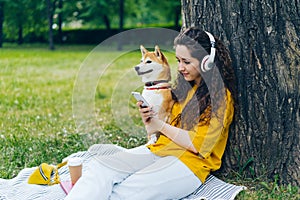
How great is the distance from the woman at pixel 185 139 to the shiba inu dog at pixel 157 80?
0.09 m

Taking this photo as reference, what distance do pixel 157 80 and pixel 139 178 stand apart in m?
0.64

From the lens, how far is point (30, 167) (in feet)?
14.3

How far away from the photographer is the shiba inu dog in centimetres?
346

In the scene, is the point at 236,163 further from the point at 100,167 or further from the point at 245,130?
the point at 100,167

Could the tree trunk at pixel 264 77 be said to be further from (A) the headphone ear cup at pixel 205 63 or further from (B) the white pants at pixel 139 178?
(B) the white pants at pixel 139 178

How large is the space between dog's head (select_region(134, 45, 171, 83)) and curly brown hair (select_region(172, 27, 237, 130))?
136 mm

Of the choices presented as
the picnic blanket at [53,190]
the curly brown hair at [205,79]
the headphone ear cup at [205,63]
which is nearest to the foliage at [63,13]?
the picnic blanket at [53,190]

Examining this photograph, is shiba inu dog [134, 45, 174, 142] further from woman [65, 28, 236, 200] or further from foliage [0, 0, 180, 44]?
foliage [0, 0, 180, 44]

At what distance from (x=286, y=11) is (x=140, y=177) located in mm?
1447

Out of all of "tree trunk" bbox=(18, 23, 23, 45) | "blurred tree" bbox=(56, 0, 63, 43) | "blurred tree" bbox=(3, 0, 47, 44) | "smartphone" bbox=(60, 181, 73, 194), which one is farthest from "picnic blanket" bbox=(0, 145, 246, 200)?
"tree trunk" bbox=(18, 23, 23, 45)

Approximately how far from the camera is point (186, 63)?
3457mm

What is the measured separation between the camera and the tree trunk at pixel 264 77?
3.57 metres

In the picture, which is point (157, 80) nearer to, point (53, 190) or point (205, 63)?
point (205, 63)

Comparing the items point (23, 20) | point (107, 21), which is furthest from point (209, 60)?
point (23, 20)
